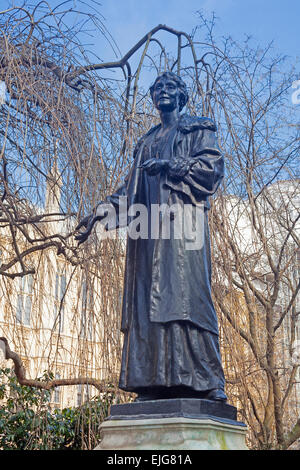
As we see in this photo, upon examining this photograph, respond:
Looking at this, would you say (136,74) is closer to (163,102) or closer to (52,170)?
(52,170)

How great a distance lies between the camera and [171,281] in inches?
147

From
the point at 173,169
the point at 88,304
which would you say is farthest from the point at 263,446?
the point at 173,169

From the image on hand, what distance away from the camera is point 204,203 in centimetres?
400

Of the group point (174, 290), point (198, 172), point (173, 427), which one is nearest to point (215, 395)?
point (173, 427)

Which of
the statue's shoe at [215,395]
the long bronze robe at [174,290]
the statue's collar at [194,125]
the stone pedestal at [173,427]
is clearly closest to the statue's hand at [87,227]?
the long bronze robe at [174,290]

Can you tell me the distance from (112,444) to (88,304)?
1877 mm

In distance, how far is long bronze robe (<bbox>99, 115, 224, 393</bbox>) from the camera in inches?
142

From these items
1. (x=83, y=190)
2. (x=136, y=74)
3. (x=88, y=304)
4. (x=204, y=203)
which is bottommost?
(x=88, y=304)

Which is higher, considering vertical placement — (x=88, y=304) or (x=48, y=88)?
(x=48, y=88)

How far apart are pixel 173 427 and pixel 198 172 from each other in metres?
1.46

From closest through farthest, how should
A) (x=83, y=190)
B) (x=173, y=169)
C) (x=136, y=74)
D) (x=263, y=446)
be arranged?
(x=173, y=169), (x=83, y=190), (x=136, y=74), (x=263, y=446)

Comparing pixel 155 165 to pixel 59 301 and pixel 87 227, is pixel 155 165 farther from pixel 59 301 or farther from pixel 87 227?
pixel 59 301

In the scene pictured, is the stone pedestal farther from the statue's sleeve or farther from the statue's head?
the statue's head

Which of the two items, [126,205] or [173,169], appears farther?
[126,205]
